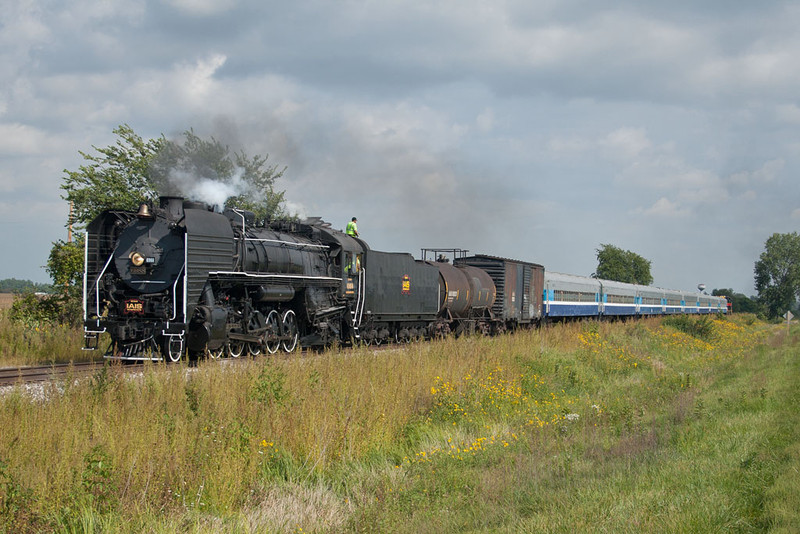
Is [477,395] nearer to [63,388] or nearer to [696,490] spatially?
[696,490]

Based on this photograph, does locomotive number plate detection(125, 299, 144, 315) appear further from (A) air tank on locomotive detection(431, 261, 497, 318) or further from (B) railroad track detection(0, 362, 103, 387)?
(A) air tank on locomotive detection(431, 261, 497, 318)

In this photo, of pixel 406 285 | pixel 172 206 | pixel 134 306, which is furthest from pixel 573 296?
pixel 134 306

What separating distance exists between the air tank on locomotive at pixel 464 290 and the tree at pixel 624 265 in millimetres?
89132

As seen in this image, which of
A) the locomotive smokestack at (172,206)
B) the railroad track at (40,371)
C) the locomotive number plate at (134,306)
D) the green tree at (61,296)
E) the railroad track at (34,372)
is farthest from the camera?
the green tree at (61,296)

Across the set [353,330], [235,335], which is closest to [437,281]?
[353,330]

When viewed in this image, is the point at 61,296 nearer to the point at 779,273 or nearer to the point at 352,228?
the point at 352,228

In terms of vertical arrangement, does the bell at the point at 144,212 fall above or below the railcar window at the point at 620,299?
above

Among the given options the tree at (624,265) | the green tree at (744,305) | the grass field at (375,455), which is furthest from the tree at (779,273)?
the grass field at (375,455)

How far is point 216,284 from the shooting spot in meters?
15.0

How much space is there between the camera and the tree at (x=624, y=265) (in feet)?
370

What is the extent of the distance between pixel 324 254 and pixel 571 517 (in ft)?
45.9

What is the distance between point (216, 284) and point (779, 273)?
143 m

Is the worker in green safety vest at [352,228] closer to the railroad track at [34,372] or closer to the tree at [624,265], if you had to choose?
the railroad track at [34,372]

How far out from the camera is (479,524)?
6.52 meters
